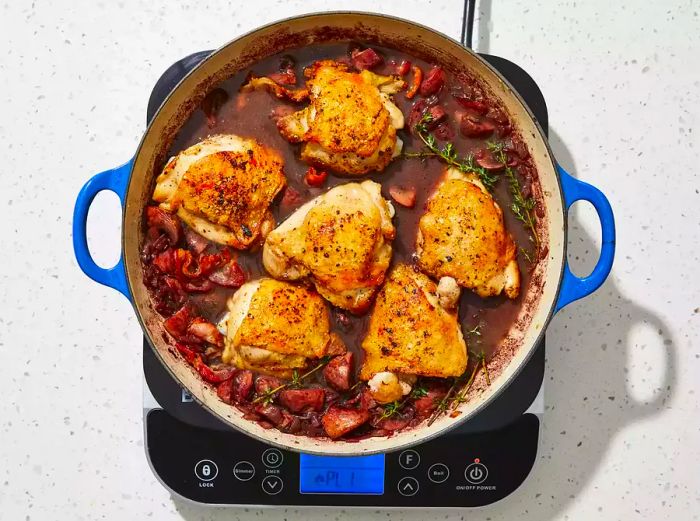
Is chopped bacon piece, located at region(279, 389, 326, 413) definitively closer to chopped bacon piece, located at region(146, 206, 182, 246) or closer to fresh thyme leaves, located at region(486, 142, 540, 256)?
chopped bacon piece, located at region(146, 206, 182, 246)

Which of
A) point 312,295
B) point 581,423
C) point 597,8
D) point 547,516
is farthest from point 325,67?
point 547,516

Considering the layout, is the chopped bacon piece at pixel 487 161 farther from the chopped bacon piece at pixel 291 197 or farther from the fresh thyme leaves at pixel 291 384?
the fresh thyme leaves at pixel 291 384

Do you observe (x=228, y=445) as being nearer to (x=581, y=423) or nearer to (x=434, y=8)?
(x=581, y=423)

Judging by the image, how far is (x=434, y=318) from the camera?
1.82m

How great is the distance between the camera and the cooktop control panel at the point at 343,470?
191cm

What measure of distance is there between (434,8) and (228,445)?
1231 millimetres

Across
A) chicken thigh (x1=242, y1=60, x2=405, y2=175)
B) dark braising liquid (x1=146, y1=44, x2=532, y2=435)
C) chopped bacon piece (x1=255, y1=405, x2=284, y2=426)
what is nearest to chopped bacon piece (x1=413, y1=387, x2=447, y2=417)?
dark braising liquid (x1=146, y1=44, x2=532, y2=435)

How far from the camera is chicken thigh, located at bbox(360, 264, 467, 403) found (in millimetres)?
1816

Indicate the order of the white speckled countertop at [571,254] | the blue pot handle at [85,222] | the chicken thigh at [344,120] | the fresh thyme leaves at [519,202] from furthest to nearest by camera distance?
the white speckled countertop at [571,254]
the fresh thyme leaves at [519,202]
the chicken thigh at [344,120]
the blue pot handle at [85,222]

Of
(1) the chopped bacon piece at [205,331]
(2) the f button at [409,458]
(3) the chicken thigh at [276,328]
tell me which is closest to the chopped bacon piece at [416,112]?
(3) the chicken thigh at [276,328]

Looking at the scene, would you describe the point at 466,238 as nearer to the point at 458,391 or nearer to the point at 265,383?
the point at 458,391

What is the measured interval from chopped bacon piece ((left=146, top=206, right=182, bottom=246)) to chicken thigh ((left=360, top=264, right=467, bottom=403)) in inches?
20.2

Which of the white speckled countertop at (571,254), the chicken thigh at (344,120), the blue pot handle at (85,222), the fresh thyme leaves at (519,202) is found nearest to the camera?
the blue pot handle at (85,222)

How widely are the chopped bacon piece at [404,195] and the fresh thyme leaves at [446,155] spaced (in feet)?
0.26
